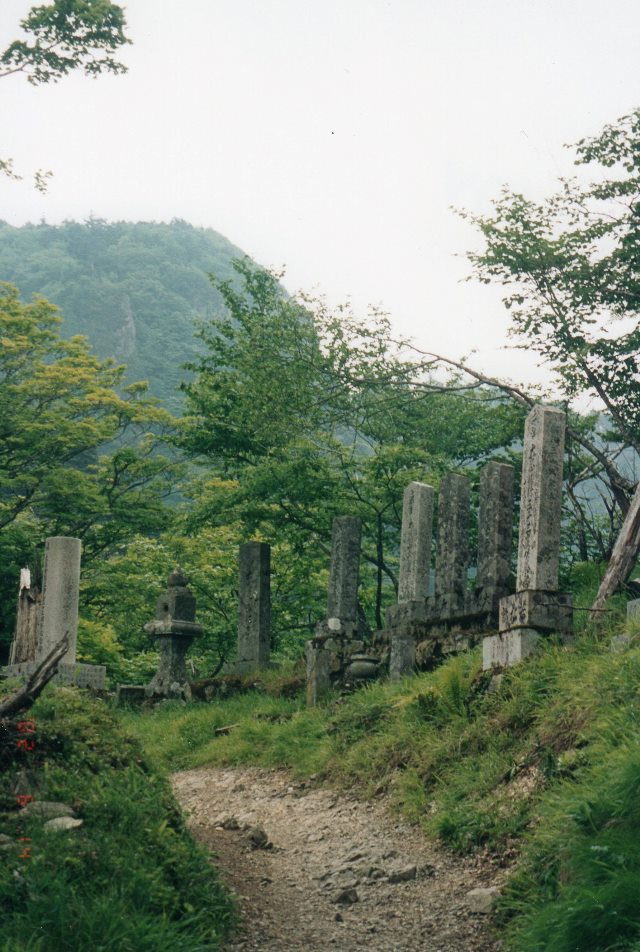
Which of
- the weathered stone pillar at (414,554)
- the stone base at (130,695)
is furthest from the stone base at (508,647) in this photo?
the stone base at (130,695)

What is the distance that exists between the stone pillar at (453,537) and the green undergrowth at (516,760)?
4.71ft

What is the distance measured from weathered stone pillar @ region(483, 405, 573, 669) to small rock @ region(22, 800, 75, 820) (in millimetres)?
4676

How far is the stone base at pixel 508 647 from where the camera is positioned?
33.6ft

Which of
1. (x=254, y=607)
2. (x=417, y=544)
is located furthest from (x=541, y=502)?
(x=254, y=607)

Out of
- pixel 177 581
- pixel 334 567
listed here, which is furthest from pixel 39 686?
pixel 177 581

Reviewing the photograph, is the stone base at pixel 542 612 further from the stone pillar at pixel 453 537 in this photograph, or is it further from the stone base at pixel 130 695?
the stone base at pixel 130 695

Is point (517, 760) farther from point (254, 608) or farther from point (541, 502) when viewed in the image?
point (254, 608)

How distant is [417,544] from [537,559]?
2.99 m

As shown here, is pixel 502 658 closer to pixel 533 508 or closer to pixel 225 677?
pixel 533 508

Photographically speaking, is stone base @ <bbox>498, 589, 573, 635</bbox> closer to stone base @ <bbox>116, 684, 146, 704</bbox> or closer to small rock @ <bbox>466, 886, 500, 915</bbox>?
small rock @ <bbox>466, 886, 500, 915</bbox>

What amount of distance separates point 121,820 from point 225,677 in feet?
28.0

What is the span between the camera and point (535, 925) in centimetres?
603

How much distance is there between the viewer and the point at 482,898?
699cm

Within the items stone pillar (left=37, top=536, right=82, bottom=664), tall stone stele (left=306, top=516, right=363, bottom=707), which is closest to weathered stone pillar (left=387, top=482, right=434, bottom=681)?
tall stone stele (left=306, top=516, right=363, bottom=707)
